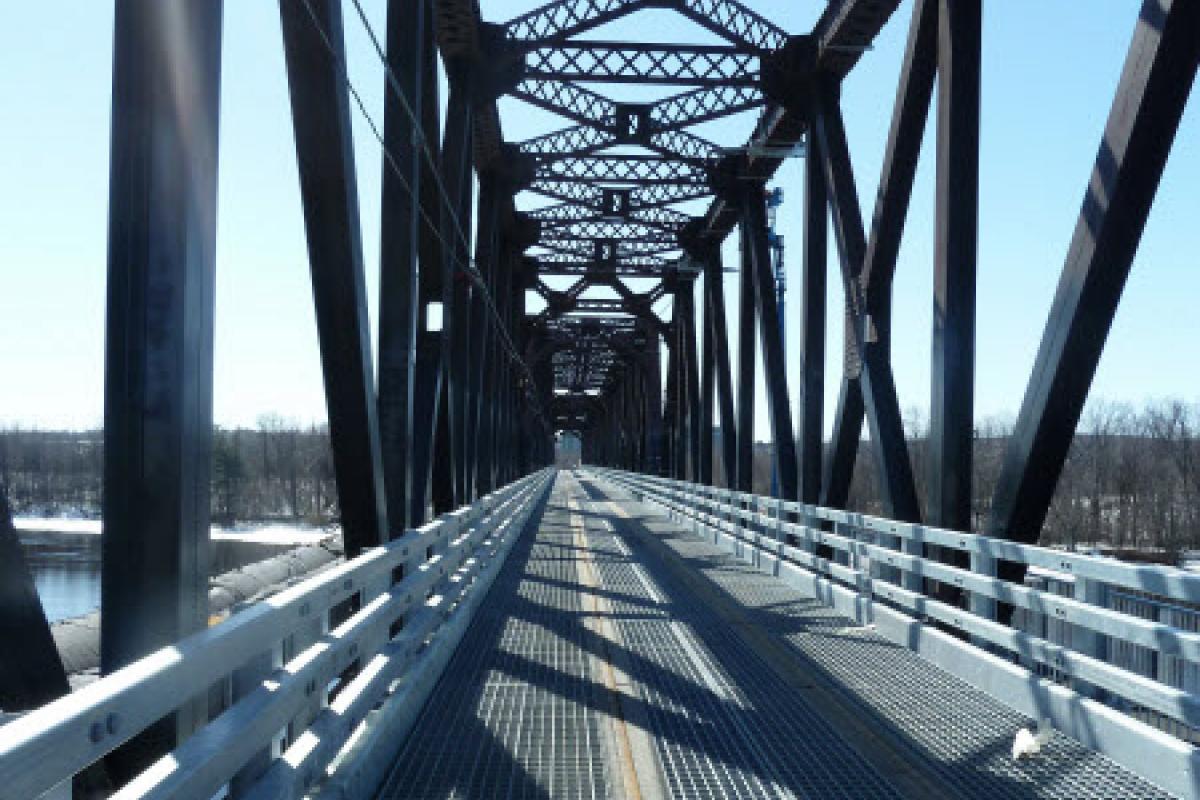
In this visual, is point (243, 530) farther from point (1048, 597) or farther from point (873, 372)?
point (1048, 597)

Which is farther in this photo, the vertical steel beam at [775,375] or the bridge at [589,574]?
the vertical steel beam at [775,375]

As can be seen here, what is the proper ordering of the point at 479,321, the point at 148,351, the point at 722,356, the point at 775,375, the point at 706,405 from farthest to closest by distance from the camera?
the point at 706,405 < the point at 722,356 < the point at 479,321 < the point at 775,375 < the point at 148,351

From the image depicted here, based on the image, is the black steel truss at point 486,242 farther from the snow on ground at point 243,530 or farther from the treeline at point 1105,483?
the snow on ground at point 243,530

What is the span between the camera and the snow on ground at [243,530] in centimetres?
7769

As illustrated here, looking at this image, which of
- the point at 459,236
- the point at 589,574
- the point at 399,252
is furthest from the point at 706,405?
the point at 399,252

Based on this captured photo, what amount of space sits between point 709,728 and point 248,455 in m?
119

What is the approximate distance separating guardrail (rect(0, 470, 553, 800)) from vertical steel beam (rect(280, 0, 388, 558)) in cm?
91

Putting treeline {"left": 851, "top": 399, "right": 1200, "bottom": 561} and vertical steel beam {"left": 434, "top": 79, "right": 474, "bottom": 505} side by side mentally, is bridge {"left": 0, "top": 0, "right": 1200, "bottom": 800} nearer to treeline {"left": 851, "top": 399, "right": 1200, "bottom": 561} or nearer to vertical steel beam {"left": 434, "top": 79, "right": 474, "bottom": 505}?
vertical steel beam {"left": 434, "top": 79, "right": 474, "bottom": 505}

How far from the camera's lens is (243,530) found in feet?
294

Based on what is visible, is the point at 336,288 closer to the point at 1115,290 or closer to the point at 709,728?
the point at 709,728

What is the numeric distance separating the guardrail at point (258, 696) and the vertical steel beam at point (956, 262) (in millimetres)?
4248

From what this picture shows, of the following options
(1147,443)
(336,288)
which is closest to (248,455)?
(1147,443)

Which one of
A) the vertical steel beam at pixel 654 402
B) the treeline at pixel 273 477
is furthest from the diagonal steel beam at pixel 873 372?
the treeline at pixel 273 477

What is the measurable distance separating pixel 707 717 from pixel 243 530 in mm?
89189
